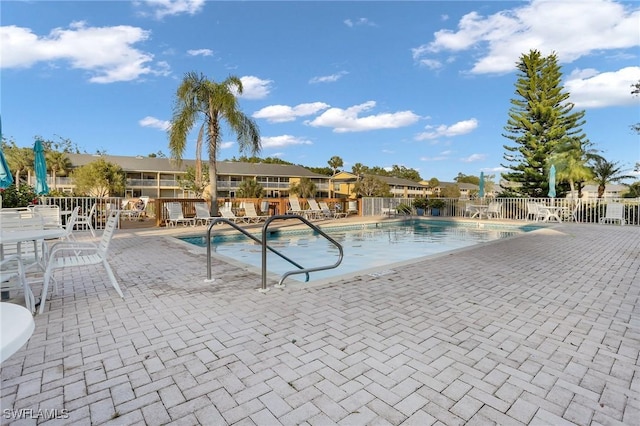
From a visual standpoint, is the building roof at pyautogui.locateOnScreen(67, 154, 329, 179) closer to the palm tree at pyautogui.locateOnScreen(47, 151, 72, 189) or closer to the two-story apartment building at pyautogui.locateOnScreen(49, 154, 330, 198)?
the two-story apartment building at pyautogui.locateOnScreen(49, 154, 330, 198)

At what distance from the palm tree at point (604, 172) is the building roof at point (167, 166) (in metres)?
27.0

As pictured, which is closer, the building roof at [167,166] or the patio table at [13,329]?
the patio table at [13,329]

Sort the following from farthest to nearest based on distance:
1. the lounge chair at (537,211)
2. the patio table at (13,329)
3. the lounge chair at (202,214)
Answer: the lounge chair at (537,211)
the lounge chair at (202,214)
the patio table at (13,329)

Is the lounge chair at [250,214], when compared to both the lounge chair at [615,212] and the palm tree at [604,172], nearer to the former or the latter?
the lounge chair at [615,212]

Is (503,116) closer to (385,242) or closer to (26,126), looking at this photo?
(385,242)

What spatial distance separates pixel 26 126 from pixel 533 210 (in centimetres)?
3555

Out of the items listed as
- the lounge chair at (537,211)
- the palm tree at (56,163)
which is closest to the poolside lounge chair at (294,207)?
the lounge chair at (537,211)

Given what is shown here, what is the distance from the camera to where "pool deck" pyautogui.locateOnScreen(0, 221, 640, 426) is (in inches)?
68.8

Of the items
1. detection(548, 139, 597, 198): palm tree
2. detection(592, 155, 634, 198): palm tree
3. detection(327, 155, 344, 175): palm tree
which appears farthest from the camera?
detection(327, 155, 344, 175): palm tree

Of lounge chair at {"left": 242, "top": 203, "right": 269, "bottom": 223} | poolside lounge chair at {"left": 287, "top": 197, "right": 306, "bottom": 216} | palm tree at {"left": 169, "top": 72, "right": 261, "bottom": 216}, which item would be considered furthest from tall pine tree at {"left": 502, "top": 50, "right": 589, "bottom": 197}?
palm tree at {"left": 169, "top": 72, "right": 261, "bottom": 216}

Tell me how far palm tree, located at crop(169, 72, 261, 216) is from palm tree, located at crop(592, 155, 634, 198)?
21.5m

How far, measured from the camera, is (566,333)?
2.73 meters

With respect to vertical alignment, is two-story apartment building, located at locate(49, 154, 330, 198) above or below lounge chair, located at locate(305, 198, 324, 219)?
above

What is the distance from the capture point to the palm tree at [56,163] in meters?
29.7
